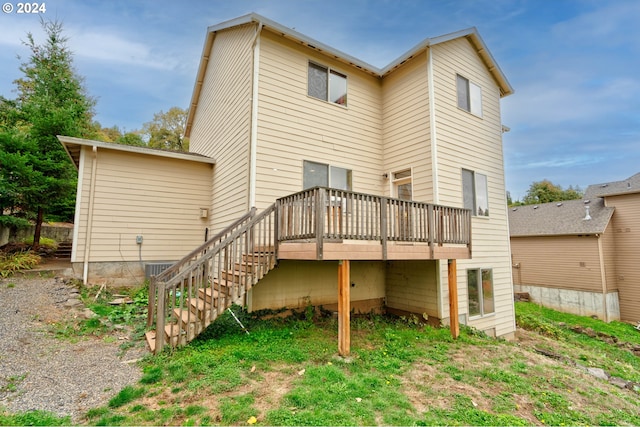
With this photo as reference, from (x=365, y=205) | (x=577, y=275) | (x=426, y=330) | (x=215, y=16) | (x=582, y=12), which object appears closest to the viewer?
(x=365, y=205)

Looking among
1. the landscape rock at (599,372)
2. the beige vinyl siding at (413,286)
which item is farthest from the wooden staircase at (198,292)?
the landscape rock at (599,372)

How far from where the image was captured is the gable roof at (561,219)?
1700 cm

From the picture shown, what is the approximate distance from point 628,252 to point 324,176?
64.5ft

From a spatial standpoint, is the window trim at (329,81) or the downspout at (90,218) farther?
the window trim at (329,81)

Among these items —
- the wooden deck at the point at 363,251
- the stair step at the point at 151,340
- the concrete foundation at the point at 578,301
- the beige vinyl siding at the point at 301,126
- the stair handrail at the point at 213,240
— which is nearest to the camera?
the stair step at the point at 151,340

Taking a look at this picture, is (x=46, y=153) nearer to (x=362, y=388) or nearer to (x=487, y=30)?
(x=362, y=388)

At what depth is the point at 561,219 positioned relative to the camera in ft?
61.4

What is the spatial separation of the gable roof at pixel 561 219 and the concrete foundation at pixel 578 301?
3.49 meters

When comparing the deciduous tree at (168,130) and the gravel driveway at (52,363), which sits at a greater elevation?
the deciduous tree at (168,130)

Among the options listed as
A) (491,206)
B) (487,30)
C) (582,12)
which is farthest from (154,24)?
(582,12)

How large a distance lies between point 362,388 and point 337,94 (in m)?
7.51

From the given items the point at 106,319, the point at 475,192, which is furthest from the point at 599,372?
the point at 106,319

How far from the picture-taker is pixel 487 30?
35.1 feet

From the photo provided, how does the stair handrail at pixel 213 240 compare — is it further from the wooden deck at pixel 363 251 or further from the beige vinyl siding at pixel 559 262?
the beige vinyl siding at pixel 559 262
